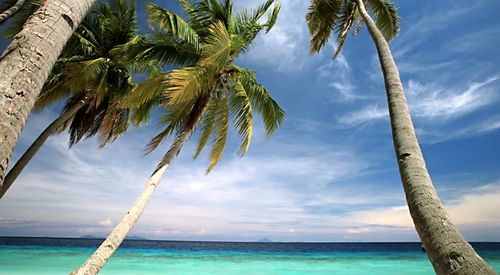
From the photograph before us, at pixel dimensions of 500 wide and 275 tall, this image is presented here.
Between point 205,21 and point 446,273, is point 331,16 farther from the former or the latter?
point 446,273

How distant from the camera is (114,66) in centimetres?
1112

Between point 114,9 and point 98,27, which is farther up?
point 114,9

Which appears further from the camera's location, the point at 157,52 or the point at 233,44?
the point at 157,52

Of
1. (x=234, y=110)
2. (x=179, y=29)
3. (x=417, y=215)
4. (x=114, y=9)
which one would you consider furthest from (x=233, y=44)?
(x=417, y=215)

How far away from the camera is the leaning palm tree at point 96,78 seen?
10094 mm

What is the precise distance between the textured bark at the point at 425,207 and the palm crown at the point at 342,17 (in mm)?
5134

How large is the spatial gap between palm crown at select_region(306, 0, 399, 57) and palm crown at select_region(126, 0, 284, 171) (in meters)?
1.21

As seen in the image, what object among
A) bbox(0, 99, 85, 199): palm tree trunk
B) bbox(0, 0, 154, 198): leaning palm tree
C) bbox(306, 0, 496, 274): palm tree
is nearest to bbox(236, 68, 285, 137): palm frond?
bbox(0, 0, 154, 198): leaning palm tree

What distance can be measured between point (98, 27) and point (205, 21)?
453 centimetres

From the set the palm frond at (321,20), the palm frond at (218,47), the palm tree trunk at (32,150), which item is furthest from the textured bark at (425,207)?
the palm tree trunk at (32,150)

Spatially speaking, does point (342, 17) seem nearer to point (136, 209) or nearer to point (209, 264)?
point (136, 209)

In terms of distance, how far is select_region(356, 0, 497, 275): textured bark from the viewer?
6.59 feet

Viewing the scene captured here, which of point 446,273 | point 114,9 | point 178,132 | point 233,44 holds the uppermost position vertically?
point 114,9

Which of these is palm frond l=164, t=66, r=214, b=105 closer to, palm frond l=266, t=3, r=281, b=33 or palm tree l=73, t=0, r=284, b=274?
palm tree l=73, t=0, r=284, b=274
